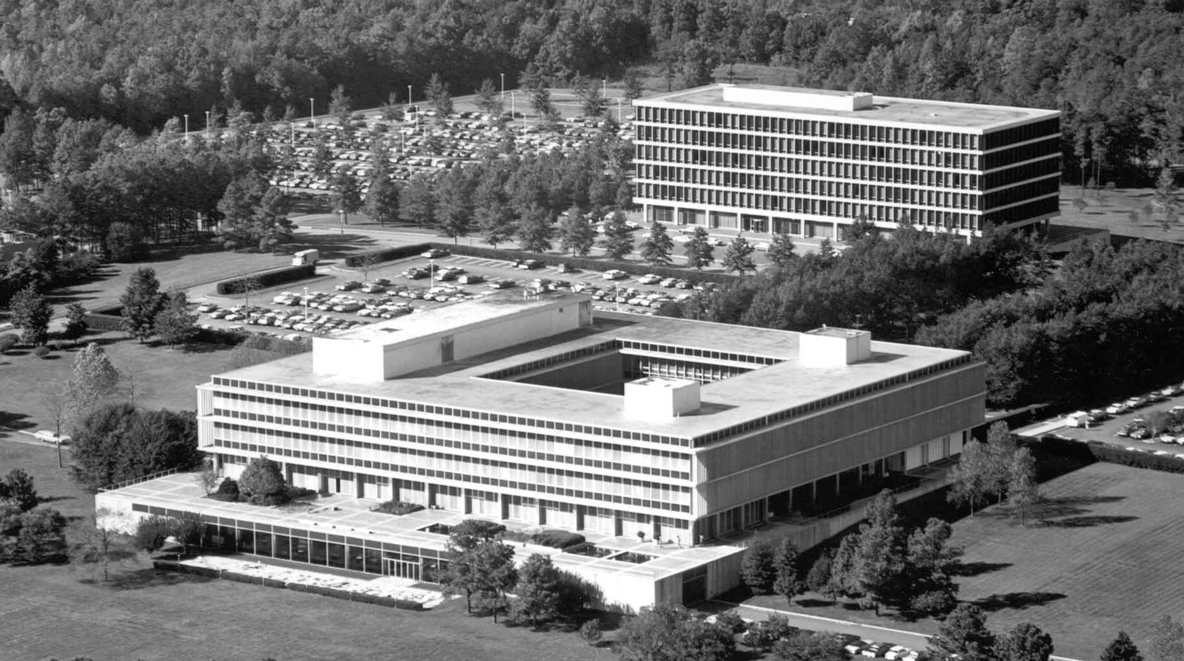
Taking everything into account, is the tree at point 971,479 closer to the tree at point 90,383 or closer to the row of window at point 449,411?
the row of window at point 449,411

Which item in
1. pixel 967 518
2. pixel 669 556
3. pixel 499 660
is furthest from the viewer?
pixel 967 518

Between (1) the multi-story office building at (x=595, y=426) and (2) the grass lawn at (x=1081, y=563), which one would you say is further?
(1) the multi-story office building at (x=595, y=426)

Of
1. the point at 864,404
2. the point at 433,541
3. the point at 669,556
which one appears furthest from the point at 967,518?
the point at 433,541

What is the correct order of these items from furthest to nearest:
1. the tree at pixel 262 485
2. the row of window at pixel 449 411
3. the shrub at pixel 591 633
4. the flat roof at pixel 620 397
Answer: the tree at pixel 262 485, the flat roof at pixel 620 397, the row of window at pixel 449 411, the shrub at pixel 591 633

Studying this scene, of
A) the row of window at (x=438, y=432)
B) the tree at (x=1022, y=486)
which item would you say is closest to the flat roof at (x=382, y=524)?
the row of window at (x=438, y=432)

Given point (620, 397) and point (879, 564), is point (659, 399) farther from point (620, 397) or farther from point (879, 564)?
point (879, 564)

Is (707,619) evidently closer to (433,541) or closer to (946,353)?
(433,541)

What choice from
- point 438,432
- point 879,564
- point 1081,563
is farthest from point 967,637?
point 438,432

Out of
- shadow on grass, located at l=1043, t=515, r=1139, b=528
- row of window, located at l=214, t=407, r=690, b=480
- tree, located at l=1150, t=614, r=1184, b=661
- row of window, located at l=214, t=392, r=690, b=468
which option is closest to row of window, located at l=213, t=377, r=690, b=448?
row of window, located at l=214, t=392, r=690, b=468
